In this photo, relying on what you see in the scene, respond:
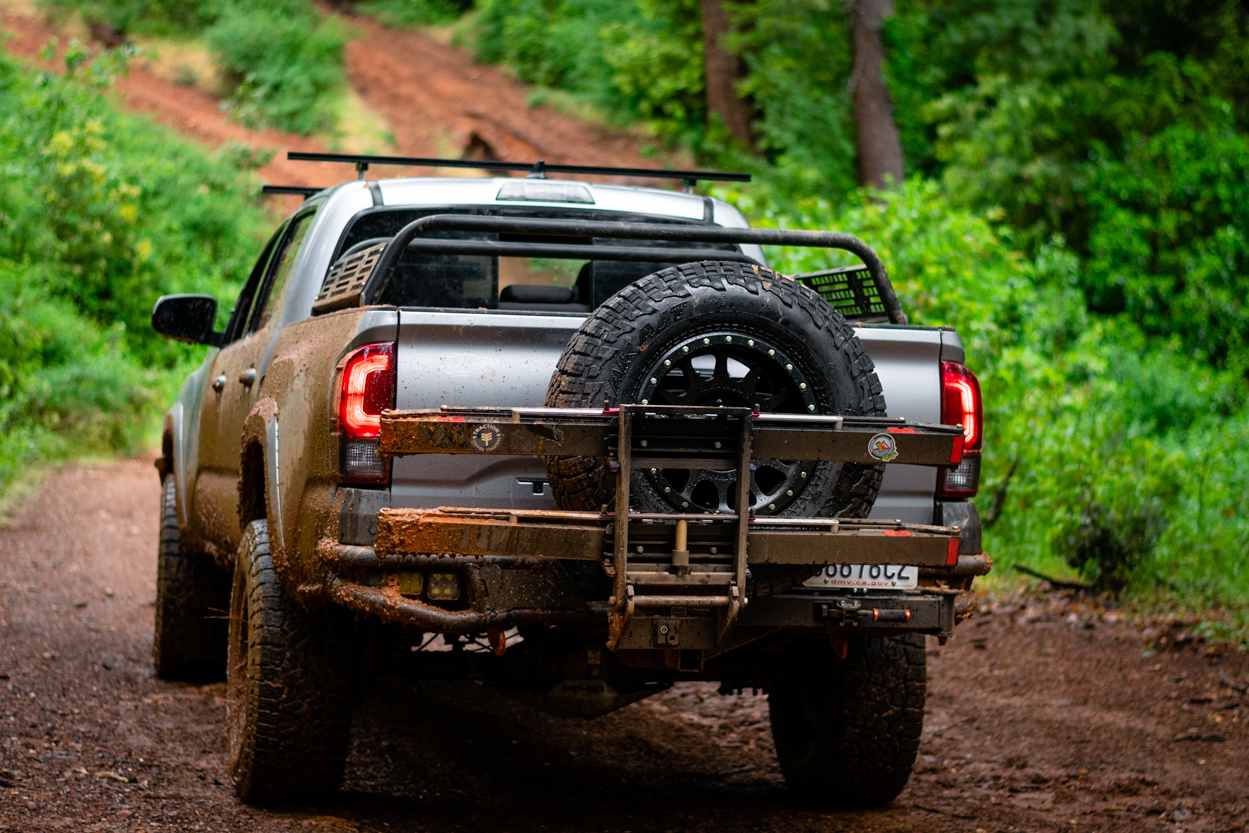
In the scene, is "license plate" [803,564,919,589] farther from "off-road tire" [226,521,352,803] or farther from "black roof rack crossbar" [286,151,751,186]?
"black roof rack crossbar" [286,151,751,186]

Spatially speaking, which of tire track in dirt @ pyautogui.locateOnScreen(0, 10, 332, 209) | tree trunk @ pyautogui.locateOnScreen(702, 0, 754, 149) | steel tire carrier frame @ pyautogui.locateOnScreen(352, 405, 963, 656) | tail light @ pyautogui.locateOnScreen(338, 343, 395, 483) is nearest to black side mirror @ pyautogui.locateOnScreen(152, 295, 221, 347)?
tail light @ pyautogui.locateOnScreen(338, 343, 395, 483)

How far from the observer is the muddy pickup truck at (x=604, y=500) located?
3258 millimetres

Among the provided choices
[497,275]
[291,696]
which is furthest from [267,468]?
[497,275]

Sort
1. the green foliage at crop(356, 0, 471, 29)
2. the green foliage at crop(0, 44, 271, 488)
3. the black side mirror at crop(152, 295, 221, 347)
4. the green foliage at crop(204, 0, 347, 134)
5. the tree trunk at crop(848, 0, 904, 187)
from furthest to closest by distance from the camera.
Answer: the green foliage at crop(356, 0, 471, 29) → the green foliage at crop(204, 0, 347, 134) → the tree trunk at crop(848, 0, 904, 187) → the green foliage at crop(0, 44, 271, 488) → the black side mirror at crop(152, 295, 221, 347)

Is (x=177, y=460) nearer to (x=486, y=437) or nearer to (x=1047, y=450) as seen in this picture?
(x=486, y=437)

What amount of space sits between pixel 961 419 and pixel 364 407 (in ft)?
5.55

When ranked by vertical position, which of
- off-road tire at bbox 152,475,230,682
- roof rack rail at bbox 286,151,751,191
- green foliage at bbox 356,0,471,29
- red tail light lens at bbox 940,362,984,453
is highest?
green foliage at bbox 356,0,471,29

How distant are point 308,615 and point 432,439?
3.49 feet

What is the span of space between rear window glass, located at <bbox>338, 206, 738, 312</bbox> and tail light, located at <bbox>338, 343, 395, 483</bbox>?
3.36ft

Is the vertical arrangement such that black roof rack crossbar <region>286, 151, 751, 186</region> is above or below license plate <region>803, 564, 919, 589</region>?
above

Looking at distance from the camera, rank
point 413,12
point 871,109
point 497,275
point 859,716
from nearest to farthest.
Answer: point 859,716, point 497,275, point 871,109, point 413,12

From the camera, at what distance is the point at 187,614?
5855mm

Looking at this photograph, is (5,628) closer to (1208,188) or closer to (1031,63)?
(1208,188)

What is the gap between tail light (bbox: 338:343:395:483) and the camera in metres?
3.50
